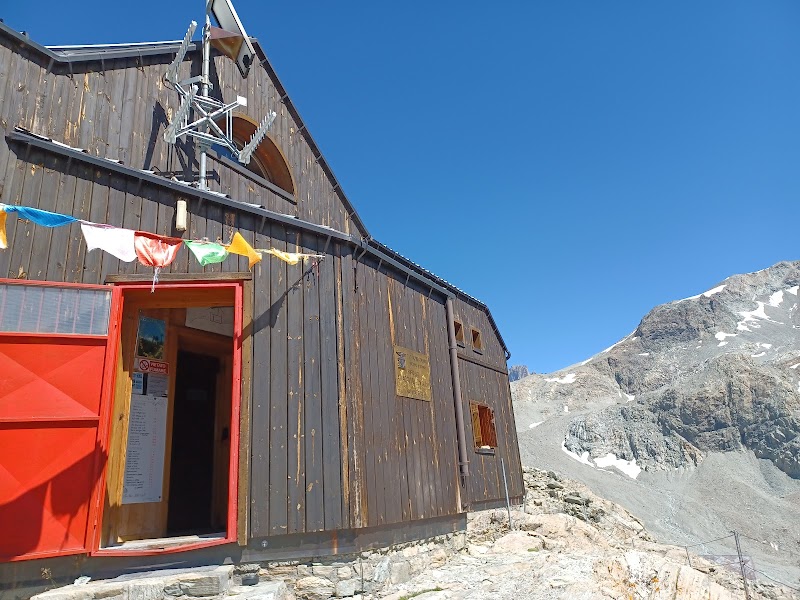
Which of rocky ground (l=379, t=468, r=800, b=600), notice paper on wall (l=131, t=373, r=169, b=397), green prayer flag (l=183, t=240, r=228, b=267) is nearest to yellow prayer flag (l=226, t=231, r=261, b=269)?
green prayer flag (l=183, t=240, r=228, b=267)

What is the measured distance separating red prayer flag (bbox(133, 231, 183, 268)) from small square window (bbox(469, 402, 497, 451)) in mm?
7247

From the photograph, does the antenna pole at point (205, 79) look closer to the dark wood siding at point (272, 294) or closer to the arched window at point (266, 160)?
the dark wood siding at point (272, 294)

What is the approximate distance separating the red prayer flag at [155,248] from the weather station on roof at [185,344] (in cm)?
2

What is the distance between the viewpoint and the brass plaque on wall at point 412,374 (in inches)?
342

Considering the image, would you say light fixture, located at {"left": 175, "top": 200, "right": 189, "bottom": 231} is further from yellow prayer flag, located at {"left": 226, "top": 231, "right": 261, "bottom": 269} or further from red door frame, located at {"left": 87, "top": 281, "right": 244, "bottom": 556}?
yellow prayer flag, located at {"left": 226, "top": 231, "right": 261, "bottom": 269}

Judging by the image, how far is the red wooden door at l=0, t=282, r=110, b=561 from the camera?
5.58 meters

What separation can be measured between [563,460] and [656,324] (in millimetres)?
48375

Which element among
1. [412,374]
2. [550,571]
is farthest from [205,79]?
[550,571]

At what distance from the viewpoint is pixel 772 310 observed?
77562 millimetres

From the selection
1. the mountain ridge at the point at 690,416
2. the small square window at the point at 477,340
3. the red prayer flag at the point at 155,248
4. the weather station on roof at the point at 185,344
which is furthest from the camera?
the mountain ridge at the point at 690,416

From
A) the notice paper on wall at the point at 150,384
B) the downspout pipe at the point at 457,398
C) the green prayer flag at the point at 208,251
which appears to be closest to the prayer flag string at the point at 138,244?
the green prayer flag at the point at 208,251

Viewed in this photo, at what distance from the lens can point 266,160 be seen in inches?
397

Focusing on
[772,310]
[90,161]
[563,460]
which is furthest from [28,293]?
[772,310]

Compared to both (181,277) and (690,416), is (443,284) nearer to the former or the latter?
(181,277)
